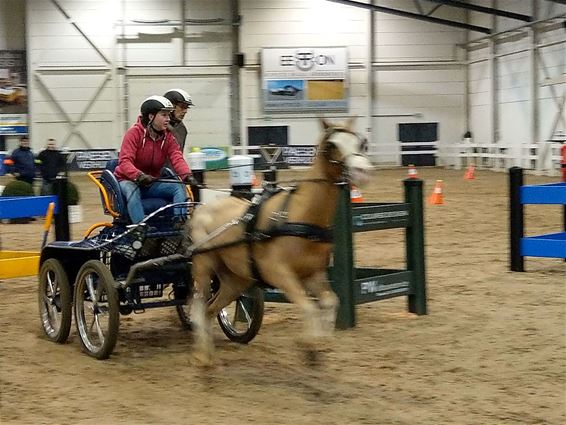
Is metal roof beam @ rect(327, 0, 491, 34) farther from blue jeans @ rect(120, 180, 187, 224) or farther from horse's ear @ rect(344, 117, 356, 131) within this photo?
horse's ear @ rect(344, 117, 356, 131)

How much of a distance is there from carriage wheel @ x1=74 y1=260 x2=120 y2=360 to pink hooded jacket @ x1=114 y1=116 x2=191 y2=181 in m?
0.79

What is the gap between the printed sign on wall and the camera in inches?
1288

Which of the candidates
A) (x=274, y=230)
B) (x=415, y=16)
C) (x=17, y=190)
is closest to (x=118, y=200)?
(x=274, y=230)

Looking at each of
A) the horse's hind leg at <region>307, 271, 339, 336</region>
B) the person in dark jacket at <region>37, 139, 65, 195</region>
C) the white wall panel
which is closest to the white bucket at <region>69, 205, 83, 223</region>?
the person in dark jacket at <region>37, 139, 65, 195</region>

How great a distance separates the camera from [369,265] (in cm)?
1148

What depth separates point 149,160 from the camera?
7.32 m

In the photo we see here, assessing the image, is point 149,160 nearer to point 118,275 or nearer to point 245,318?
point 118,275

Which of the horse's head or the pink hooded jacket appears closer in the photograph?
the horse's head

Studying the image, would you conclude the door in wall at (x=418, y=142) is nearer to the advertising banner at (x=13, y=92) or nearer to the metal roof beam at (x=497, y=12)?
the metal roof beam at (x=497, y=12)

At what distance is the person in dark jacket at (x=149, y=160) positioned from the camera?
23.1 feet

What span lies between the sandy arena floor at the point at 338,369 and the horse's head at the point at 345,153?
1381mm

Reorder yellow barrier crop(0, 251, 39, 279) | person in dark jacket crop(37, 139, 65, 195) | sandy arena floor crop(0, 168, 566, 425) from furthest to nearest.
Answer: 1. person in dark jacket crop(37, 139, 65, 195)
2. yellow barrier crop(0, 251, 39, 279)
3. sandy arena floor crop(0, 168, 566, 425)

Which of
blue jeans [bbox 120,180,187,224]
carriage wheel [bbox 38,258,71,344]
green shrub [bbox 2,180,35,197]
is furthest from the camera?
green shrub [bbox 2,180,35,197]

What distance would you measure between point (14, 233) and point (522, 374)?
11.7 metres
